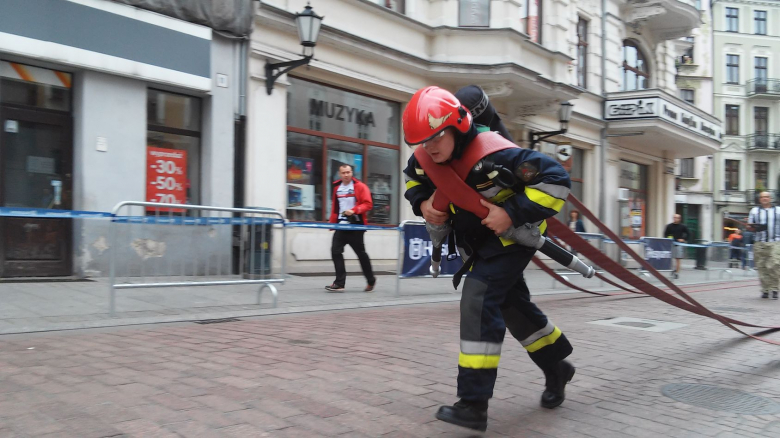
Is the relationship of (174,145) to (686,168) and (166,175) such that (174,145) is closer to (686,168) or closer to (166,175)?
(166,175)

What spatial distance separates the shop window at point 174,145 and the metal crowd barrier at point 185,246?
3.74 m

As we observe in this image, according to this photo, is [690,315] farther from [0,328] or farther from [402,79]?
[402,79]

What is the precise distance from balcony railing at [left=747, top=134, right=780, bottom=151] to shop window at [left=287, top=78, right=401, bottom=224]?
4183cm

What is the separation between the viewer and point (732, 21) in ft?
156

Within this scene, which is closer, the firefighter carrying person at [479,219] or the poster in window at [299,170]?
the firefighter carrying person at [479,219]

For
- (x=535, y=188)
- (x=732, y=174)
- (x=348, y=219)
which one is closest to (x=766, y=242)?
(x=348, y=219)

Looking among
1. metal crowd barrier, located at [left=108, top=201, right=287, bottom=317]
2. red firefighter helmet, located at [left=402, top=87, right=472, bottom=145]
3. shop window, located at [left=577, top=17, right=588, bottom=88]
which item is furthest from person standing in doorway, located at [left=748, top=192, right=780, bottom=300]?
shop window, located at [left=577, top=17, right=588, bottom=88]

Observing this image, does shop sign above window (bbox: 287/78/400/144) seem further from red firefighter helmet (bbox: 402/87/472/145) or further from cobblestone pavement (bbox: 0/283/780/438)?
red firefighter helmet (bbox: 402/87/472/145)

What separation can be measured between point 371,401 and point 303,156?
9.65 meters

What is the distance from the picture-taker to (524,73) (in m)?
15.1

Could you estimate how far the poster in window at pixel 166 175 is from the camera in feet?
33.8

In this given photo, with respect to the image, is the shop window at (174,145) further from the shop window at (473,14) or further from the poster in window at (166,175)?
the shop window at (473,14)

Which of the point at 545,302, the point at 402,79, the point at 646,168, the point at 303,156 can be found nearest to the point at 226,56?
the point at 303,156

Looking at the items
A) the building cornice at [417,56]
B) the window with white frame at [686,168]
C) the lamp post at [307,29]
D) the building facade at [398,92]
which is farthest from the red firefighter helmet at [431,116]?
the window with white frame at [686,168]
